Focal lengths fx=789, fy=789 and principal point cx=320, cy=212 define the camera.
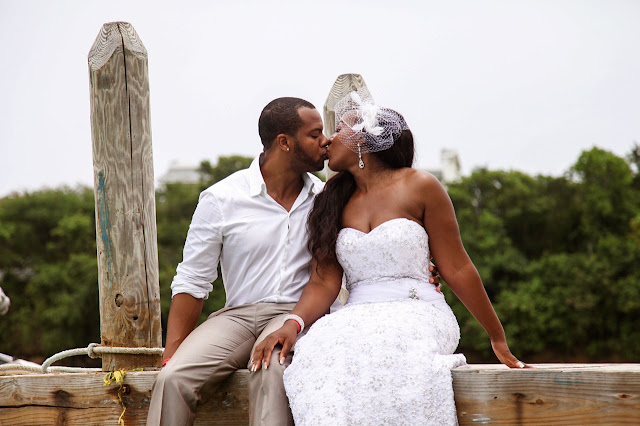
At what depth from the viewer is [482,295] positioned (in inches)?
148

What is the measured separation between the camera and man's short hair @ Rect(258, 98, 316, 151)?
4348mm

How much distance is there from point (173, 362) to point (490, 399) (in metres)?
1.44

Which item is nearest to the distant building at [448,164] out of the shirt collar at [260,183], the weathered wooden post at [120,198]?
the shirt collar at [260,183]

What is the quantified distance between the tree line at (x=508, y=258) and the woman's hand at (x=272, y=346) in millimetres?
19026

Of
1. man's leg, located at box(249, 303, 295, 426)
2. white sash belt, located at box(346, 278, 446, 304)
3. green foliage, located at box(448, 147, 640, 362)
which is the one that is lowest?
green foliage, located at box(448, 147, 640, 362)

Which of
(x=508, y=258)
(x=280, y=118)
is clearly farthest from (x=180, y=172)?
(x=280, y=118)

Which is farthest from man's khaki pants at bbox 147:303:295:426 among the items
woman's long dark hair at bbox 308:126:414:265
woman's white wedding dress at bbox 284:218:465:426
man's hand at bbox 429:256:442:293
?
man's hand at bbox 429:256:442:293

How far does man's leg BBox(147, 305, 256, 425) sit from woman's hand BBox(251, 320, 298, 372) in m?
0.27

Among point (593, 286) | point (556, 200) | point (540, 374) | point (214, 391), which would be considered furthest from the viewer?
point (556, 200)

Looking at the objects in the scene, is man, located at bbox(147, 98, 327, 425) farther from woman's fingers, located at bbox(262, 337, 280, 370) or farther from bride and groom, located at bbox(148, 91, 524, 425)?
woman's fingers, located at bbox(262, 337, 280, 370)

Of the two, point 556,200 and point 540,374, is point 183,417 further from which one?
point 556,200

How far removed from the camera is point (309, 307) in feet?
12.5

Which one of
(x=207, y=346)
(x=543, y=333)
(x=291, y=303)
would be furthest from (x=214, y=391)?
(x=543, y=333)

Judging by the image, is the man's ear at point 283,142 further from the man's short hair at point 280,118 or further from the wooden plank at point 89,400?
the wooden plank at point 89,400
